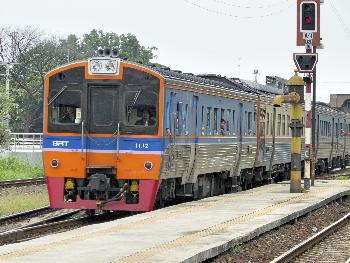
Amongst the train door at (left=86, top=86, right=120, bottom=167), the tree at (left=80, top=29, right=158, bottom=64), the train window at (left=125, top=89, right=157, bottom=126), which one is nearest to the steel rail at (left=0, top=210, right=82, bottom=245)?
the train door at (left=86, top=86, right=120, bottom=167)

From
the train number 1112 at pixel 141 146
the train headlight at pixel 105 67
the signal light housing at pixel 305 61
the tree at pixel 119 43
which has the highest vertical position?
the tree at pixel 119 43

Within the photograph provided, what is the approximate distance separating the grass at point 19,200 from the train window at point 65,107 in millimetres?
3914

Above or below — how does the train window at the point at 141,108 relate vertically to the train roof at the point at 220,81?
below

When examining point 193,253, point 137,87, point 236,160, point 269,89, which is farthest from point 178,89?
point 269,89

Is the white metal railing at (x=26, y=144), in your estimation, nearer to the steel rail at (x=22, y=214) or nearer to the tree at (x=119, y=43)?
the steel rail at (x=22, y=214)

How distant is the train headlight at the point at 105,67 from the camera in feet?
63.4

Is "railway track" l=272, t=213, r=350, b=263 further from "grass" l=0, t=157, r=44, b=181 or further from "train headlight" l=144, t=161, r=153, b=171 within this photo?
"grass" l=0, t=157, r=44, b=181

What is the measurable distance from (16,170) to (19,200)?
638 inches

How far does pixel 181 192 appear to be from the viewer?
22.2 metres

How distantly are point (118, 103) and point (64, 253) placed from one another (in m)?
7.35

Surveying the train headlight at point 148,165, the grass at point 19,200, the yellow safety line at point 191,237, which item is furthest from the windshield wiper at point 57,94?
the yellow safety line at point 191,237

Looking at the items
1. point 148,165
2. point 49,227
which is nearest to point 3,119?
point 148,165

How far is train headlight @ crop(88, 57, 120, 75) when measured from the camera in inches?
760

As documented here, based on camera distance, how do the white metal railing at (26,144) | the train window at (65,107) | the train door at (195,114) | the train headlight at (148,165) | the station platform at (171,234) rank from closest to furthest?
1. the station platform at (171,234)
2. the train headlight at (148,165)
3. the train window at (65,107)
4. the train door at (195,114)
5. the white metal railing at (26,144)
